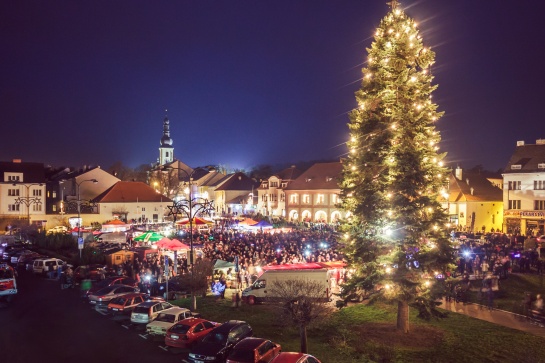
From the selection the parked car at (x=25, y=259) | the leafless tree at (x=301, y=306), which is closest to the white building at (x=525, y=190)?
the leafless tree at (x=301, y=306)

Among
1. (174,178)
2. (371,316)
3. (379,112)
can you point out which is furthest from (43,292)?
(174,178)

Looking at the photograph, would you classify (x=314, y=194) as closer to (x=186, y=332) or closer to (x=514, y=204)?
(x=514, y=204)

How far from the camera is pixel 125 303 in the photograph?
777 inches

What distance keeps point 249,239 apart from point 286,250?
6588 millimetres

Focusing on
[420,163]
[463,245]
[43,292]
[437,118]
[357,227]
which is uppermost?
[437,118]

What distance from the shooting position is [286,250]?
105 ft

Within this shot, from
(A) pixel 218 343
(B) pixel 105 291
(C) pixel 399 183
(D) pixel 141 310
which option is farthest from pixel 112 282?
(C) pixel 399 183

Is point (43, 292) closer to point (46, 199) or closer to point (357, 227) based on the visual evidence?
point (357, 227)

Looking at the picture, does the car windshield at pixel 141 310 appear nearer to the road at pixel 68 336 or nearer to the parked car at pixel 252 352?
the road at pixel 68 336

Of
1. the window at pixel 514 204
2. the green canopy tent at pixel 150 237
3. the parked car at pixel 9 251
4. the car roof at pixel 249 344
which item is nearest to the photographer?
the car roof at pixel 249 344

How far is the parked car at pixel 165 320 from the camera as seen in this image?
16469 mm

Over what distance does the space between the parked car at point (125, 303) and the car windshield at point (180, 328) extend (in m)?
4.66

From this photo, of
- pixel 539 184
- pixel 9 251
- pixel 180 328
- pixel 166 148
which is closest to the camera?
pixel 180 328

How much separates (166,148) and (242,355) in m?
133
